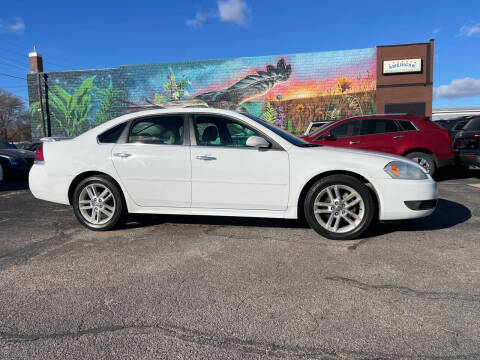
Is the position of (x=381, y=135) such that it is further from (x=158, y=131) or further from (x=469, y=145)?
(x=158, y=131)

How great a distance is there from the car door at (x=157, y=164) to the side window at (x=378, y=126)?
5255 mm

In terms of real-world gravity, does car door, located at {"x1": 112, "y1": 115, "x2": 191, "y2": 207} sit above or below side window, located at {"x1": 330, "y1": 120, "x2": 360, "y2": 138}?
below

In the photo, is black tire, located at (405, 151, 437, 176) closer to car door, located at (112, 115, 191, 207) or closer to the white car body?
the white car body

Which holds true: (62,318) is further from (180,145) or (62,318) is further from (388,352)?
(180,145)

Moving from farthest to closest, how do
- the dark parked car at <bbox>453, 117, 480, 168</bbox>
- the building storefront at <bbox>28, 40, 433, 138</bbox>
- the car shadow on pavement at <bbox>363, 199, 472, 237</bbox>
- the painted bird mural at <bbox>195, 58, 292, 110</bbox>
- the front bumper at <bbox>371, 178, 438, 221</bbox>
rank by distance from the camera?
the painted bird mural at <bbox>195, 58, 292, 110</bbox>, the building storefront at <bbox>28, 40, 433, 138</bbox>, the dark parked car at <bbox>453, 117, 480, 168</bbox>, the car shadow on pavement at <bbox>363, 199, 472, 237</bbox>, the front bumper at <bbox>371, 178, 438, 221</bbox>

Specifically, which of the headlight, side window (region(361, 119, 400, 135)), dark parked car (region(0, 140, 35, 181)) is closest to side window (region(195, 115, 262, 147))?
the headlight

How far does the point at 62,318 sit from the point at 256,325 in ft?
4.17

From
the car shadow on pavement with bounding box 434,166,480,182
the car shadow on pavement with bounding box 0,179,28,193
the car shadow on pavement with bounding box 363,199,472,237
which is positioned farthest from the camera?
the car shadow on pavement with bounding box 434,166,480,182

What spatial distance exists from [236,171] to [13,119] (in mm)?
62893

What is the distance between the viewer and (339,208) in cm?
375

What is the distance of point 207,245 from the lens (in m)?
3.62

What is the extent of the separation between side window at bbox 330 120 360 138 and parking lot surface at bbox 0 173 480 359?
3965 millimetres

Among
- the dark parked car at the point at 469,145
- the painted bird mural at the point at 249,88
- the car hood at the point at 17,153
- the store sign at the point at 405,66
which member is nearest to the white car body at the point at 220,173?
the dark parked car at the point at 469,145

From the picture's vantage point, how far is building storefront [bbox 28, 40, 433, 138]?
21.5 metres
